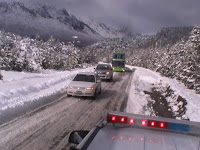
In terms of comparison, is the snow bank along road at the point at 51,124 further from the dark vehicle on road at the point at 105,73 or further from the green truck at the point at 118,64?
the green truck at the point at 118,64

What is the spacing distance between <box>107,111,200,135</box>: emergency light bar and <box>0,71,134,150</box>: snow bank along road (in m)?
3.46

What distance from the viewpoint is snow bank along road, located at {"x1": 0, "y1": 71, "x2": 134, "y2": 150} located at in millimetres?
6688

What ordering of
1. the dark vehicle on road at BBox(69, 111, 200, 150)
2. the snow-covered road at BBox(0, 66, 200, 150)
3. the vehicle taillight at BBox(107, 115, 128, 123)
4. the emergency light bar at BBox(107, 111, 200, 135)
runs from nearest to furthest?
the dark vehicle on road at BBox(69, 111, 200, 150) < the emergency light bar at BBox(107, 111, 200, 135) < the vehicle taillight at BBox(107, 115, 128, 123) < the snow-covered road at BBox(0, 66, 200, 150)

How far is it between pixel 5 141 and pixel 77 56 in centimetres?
5493

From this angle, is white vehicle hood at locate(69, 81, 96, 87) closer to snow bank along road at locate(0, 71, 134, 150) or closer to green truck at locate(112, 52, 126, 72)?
snow bank along road at locate(0, 71, 134, 150)

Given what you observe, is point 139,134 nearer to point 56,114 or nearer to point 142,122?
point 142,122

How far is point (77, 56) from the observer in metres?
61.2

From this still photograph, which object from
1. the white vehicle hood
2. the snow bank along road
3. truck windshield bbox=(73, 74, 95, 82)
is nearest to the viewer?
the snow bank along road

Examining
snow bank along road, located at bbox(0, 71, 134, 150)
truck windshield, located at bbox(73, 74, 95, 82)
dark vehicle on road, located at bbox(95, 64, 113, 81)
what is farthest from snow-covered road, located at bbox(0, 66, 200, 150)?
dark vehicle on road, located at bbox(95, 64, 113, 81)

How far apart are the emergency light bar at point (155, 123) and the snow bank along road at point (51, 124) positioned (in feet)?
11.3

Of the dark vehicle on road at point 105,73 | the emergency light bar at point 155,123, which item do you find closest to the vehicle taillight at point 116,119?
the emergency light bar at point 155,123

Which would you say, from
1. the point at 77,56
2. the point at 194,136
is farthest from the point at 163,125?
the point at 77,56

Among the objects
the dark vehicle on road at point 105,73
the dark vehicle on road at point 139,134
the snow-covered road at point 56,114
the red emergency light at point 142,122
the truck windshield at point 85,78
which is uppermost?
the red emergency light at point 142,122

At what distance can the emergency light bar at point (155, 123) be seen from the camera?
10.5ft
